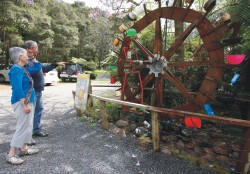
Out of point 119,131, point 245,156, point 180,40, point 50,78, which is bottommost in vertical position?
point 119,131

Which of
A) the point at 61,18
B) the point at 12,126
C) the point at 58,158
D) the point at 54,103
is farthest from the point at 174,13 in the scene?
the point at 61,18

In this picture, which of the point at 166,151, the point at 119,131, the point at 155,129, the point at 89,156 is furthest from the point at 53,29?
the point at 166,151

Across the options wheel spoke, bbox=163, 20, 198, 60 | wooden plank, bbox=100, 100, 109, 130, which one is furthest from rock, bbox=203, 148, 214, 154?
wheel spoke, bbox=163, 20, 198, 60

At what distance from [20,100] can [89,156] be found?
1498 millimetres

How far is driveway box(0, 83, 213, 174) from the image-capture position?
3473 millimetres

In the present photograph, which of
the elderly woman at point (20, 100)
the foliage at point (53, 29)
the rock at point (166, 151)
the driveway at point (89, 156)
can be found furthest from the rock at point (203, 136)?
the foliage at point (53, 29)

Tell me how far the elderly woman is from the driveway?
0.35 metres

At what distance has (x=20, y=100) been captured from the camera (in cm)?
342

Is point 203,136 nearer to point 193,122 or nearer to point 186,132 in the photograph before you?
point 186,132

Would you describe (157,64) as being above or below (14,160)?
above

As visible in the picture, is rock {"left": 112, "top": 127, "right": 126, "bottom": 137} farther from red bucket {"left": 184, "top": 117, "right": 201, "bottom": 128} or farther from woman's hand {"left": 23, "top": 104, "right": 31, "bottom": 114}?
woman's hand {"left": 23, "top": 104, "right": 31, "bottom": 114}

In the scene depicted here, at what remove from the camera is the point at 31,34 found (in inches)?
759

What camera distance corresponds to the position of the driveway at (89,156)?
3473 millimetres

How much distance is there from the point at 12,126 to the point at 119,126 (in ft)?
8.67
